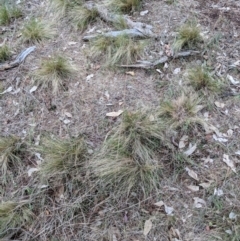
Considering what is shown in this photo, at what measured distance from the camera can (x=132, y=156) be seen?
96.4 inches

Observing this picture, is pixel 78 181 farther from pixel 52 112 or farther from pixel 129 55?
pixel 129 55

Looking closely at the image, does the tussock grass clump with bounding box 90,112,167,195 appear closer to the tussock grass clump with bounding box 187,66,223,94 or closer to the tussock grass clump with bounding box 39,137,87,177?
the tussock grass clump with bounding box 39,137,87,177

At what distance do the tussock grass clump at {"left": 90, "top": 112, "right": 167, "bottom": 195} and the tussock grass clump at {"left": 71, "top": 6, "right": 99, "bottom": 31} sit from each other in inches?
57.2

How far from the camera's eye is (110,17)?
11.8 feet

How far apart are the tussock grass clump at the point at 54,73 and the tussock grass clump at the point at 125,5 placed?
3.30ft

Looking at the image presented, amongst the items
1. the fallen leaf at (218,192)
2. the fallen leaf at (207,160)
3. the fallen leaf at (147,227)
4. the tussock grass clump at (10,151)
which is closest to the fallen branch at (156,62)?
the fallen leaf at (207,160)

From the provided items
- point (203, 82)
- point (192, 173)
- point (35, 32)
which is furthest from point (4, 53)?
point (192, 173)

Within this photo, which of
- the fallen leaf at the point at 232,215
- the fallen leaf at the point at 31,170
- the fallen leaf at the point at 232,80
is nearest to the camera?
the fallen leaf at the point at 232,215

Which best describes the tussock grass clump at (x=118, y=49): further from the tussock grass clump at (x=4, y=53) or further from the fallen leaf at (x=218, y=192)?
the fallen leaf at (x=218, y=192)

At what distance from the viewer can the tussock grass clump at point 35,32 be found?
3.52 metres

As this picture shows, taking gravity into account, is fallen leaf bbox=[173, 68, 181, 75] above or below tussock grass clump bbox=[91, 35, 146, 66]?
below

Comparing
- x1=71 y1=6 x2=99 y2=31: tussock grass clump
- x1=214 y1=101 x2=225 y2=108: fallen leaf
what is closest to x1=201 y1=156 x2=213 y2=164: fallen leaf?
x1=214 y1=101 x2=225 y2=108: fallen leaf

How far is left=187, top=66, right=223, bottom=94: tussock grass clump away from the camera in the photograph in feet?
9.42

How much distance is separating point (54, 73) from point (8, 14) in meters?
1.28
